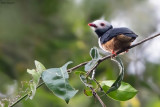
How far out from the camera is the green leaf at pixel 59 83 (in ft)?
4.55

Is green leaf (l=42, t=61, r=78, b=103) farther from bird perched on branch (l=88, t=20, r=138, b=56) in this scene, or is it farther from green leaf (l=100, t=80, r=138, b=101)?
bird perched on branch (l=88, t=20, r=138, b=56)

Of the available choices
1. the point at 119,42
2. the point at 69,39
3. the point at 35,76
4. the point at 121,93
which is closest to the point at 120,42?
the point at 119,42

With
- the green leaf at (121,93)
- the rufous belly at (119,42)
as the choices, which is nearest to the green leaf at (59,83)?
the green leaf at (121,93)

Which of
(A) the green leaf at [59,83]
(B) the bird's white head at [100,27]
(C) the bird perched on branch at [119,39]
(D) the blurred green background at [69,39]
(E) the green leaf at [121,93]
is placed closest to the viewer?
(A) the green leaf at [59,83]

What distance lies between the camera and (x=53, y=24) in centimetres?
484

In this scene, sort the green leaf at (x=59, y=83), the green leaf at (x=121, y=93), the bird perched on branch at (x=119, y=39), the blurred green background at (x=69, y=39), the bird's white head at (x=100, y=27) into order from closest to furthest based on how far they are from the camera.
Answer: the green leaf at (x=59, y=83)
the green leaf at (x=121, y=93)
the bird perched on branch at (x=119, y=39)
the bird's white head at (x=100, y=27)
the blurred green background at (x=69, y=39)

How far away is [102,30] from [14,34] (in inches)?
89.2

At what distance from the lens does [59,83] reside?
1.42 meters

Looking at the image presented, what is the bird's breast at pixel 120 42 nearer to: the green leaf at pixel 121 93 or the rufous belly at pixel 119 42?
the rufous belly at pixel 119 42

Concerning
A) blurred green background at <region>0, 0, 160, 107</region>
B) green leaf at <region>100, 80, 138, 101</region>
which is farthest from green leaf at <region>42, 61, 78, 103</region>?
blurred green background at <region>0, 0, 160, 107</region>

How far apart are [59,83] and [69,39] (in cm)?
296

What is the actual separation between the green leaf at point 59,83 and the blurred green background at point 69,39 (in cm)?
194

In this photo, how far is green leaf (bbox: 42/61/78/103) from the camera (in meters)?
1.39

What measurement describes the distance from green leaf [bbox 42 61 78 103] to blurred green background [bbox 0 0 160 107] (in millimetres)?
1935
